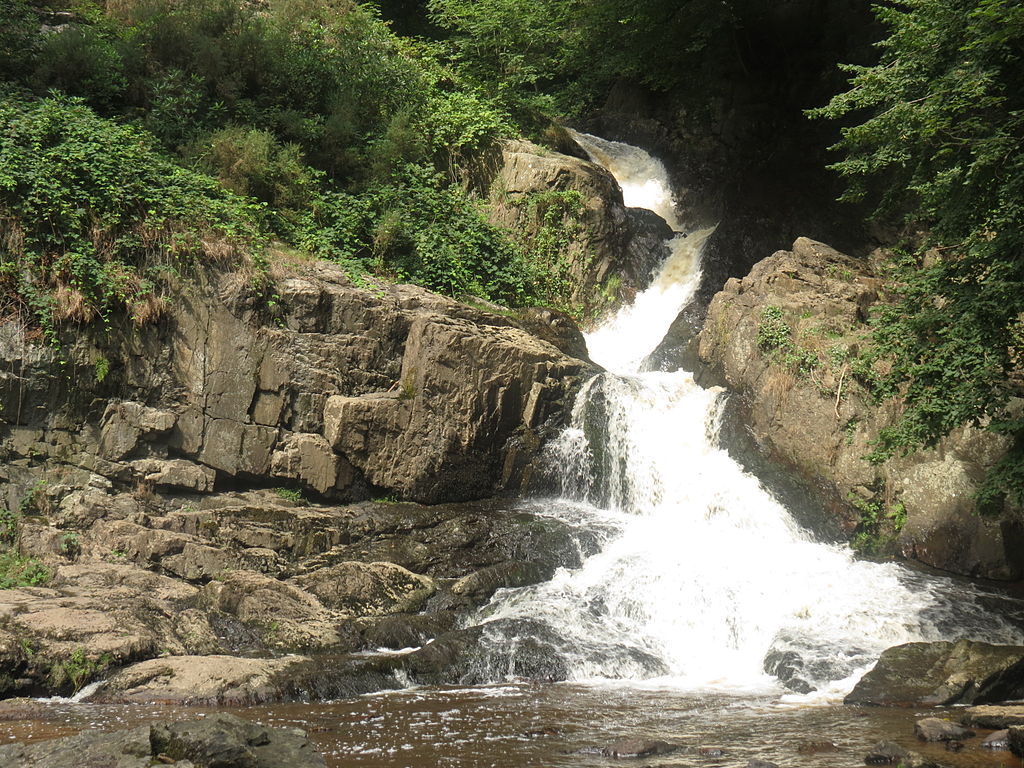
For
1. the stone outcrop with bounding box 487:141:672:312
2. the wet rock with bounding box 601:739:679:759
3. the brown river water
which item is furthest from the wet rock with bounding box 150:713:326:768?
the stone outcrop with bounding box 487:141:672:312

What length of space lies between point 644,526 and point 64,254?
9.43m

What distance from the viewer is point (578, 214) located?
62.3 ft

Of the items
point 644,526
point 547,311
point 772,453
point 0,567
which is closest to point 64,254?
point 0,567

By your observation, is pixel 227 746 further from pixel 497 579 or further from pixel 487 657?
pixel 497 579

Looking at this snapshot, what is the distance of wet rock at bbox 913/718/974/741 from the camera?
257 inches

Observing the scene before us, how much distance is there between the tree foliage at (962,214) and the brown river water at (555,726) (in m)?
3.59

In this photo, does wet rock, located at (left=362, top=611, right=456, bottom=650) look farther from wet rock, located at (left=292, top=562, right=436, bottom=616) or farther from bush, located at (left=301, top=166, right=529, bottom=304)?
bush, located at (left=301, top=166, right=529, bottom=304)

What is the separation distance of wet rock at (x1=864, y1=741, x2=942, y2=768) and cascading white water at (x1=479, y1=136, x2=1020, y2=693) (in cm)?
269

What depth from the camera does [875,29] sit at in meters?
21.3

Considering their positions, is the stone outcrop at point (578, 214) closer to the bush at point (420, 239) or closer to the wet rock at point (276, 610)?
the bush at point (420, 239)

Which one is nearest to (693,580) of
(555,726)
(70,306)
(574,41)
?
(555,726)

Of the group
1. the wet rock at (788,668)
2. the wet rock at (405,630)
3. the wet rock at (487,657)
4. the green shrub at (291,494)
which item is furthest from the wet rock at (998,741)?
the green shrub at (291,494)

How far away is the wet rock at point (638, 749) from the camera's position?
6.32m

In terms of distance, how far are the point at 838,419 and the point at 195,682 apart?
10338mm
